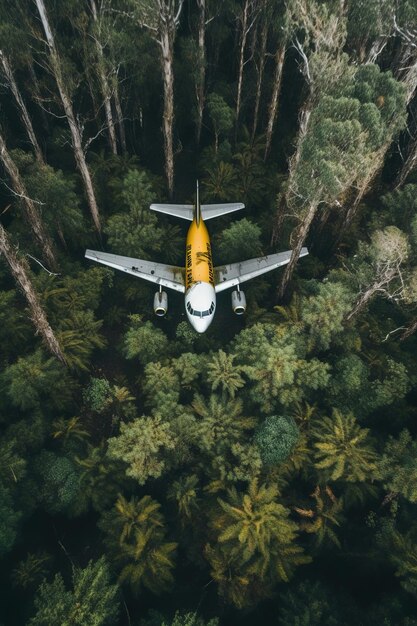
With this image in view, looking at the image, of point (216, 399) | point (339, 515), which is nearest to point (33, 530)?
point (216, 399)

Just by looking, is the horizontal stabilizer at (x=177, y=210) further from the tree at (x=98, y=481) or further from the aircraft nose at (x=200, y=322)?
the tree at (x=98, y=481)

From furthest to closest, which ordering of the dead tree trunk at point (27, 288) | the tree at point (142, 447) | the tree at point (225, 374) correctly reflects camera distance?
the tree at point (225, 374) → the tree at point (142, 447) → the dead tree trunk at point (27, 288)

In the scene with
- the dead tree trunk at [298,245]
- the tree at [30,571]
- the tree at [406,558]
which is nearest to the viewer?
the tree at [406,558]

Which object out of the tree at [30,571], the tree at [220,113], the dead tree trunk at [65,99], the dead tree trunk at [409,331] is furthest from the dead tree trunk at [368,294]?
the tree at [30,571]

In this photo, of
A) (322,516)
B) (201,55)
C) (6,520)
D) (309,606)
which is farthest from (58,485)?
(201,55)

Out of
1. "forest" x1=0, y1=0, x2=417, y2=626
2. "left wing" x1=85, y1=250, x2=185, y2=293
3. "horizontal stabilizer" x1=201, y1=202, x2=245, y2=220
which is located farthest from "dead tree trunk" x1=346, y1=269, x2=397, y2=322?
"horizontal stabilizer" x1=201, y1=202, x2=245, y2=220

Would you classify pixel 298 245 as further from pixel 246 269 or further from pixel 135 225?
pixel 135 225

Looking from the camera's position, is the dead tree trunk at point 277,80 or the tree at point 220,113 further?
the tree at point 220,113

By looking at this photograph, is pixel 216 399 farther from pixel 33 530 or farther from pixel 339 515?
pixel 33 530
